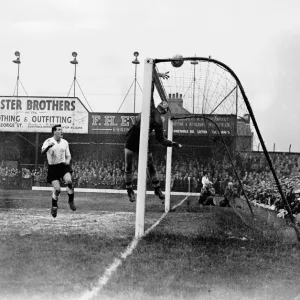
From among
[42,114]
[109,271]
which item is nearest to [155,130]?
[109,271]

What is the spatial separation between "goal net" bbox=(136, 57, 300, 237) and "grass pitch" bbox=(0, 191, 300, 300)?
3.39 ft

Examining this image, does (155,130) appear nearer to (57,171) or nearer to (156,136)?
(156,136)

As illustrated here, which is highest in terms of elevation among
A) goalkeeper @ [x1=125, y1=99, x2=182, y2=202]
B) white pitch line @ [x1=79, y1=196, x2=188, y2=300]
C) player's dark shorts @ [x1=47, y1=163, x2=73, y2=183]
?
goalkeeper @ [x1=125, y1=99, x2=182, y2=202]

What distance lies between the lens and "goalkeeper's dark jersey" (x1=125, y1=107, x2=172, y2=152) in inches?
368

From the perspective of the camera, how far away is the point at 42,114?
33.6 m

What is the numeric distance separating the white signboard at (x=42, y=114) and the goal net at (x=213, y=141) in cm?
630

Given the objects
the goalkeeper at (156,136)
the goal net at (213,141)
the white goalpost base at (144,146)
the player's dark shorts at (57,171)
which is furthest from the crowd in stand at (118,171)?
the white goalpost base at (144,146)

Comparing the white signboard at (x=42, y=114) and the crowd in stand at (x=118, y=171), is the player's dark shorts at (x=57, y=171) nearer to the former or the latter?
the crowd in stand at (x=118, y=171)

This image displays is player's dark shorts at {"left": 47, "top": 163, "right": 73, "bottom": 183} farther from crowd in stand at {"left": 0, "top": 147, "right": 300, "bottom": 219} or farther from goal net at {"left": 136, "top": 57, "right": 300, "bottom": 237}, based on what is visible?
crowd in stand at {"left": 0, "top": 147, "right": 300, "bottom": 219}

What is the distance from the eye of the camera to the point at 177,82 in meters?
11.5

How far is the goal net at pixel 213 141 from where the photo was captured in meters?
8.79

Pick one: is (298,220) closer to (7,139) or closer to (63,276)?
(63,276)

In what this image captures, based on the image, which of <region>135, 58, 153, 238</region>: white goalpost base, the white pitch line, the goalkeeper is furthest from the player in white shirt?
the white pitch line

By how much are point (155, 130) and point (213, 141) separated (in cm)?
621
